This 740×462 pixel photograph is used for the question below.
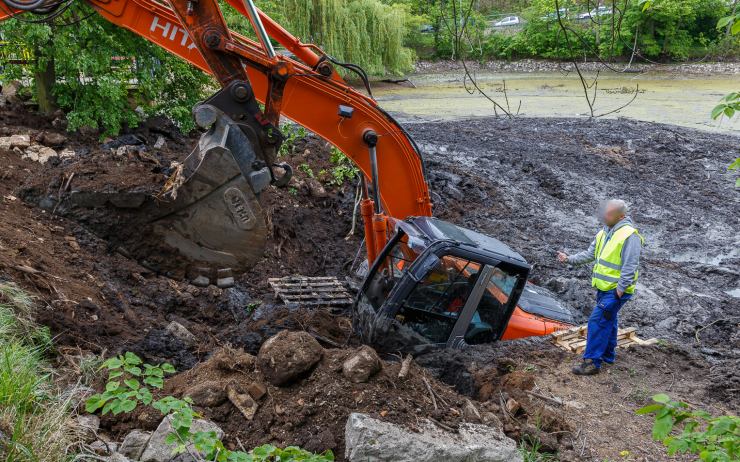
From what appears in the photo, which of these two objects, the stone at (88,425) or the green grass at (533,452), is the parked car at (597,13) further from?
the stone at (88,425)

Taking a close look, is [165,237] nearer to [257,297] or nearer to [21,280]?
[21,280]

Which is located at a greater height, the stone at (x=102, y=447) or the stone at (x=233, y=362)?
the stone at (x=233, y=362)

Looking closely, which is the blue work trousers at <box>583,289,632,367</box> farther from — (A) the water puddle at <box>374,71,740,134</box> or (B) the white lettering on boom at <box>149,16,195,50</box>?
(A) the water puddle at <box>374,71,740,134</box>

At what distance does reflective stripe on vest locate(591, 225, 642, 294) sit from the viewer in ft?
19.1

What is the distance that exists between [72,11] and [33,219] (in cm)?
428

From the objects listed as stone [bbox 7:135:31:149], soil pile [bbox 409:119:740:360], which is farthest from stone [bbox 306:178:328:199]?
stone [bbox 7:135:31:149]

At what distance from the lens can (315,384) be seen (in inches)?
176

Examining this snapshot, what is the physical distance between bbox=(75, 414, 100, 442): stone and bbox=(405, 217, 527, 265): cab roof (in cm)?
282

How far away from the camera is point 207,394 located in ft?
14.0

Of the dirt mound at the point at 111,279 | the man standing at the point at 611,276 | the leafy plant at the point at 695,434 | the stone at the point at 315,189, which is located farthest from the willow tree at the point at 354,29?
the leafy plant at the point at 695,434

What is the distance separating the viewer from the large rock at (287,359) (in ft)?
14.8

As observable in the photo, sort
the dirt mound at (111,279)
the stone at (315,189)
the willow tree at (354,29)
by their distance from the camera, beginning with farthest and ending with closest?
1. the willow tree at (354,29)
2. the stone at (315,189)
3. the dirt mound at (111,279)

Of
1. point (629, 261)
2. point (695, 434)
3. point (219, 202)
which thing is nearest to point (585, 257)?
point (629, 261)

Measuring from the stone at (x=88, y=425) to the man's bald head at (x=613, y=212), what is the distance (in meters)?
4.13
